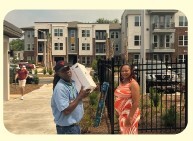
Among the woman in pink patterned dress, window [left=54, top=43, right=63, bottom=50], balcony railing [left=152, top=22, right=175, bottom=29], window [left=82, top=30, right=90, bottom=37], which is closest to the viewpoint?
the woman in pink patterned dress

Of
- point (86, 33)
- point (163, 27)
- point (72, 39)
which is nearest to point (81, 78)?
point (163, 27)

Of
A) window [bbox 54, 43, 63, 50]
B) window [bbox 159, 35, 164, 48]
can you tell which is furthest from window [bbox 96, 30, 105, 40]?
window [bbox 159, 35, 164, 48]

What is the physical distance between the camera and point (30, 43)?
5009 cm

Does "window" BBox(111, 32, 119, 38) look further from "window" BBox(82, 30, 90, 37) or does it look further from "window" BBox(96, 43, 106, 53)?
"window" BBox(82, 30, 90, 37)

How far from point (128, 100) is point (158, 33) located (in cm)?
3435

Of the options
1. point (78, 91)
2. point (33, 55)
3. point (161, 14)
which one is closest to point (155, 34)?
point (161, 14)

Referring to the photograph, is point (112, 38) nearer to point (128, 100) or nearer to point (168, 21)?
point (168, 21)

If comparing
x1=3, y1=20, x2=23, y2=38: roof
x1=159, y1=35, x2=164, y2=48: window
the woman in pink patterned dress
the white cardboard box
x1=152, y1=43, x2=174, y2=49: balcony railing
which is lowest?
the woman in pink patterned dress

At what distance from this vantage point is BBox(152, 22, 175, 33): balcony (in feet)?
130

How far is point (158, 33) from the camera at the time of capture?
39750mm

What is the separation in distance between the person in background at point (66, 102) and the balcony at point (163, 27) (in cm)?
3478

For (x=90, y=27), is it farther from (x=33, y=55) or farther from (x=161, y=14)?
(x=161, y=14)

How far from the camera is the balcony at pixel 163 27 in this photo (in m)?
A: 39.5

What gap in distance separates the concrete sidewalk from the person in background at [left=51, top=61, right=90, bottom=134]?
10.8 feet
